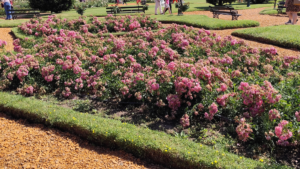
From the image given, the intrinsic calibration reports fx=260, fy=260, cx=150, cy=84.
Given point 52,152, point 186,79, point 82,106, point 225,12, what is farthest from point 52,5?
point 186,79

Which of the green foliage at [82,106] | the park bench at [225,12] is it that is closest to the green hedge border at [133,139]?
the green foliage at [82,106]

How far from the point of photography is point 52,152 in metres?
3.84

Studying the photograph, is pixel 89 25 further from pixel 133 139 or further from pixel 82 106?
pixel 133 139

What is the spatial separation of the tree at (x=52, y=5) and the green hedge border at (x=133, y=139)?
1813cm

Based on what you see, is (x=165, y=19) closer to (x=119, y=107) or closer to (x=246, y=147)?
(x=119, y=107)

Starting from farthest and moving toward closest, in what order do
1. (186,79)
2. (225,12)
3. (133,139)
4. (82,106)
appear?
(225,12), (82,106), (186,79), (133,139)

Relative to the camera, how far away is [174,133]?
4.06 m

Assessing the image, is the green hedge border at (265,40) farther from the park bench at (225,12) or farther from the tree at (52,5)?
the tree at (52,5)

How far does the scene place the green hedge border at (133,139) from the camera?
10.7 ft

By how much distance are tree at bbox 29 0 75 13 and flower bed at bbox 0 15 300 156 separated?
48.5ft

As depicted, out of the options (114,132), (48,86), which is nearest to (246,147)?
(114,132)

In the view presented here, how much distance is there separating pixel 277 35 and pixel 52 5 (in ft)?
59.2

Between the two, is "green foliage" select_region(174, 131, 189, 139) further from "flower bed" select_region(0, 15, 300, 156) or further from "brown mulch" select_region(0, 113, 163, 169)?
"brown mulch" select_region(0, 113, 163, 169)

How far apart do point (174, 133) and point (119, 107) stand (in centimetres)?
136
